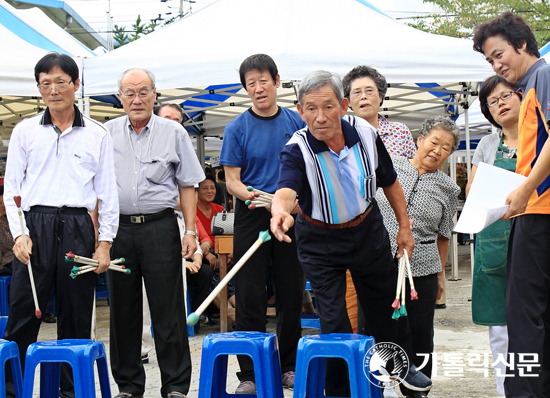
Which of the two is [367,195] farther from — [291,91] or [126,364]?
[291,91]

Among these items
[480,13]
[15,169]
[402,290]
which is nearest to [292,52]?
[15,169]

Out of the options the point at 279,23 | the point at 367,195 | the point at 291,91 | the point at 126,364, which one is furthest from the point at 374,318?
the point at 291,91

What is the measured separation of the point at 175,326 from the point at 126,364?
14.2 inches

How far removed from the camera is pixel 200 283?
5.88 m

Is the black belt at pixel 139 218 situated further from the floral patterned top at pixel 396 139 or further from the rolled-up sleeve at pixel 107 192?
the floral patterned top at pixel 396 139

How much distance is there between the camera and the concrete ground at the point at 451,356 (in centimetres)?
373

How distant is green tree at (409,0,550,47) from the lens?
19594 mm

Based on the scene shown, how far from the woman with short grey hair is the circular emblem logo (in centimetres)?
23

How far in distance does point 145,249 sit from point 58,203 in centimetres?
54

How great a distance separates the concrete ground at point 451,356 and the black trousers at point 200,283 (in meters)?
0.31

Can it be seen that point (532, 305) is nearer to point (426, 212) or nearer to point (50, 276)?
point (426, 212)

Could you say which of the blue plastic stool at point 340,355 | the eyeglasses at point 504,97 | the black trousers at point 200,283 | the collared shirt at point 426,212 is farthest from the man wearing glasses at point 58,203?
the black trousers at point 200,283

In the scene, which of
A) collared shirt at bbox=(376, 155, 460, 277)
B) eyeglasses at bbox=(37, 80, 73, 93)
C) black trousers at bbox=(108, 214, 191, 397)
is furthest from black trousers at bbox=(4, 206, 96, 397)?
collared shirt at bbox=(376, 155, 460, 277)

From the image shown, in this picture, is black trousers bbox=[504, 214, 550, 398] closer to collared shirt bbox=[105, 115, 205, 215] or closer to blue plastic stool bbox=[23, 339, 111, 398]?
blue plastic stool bbox=[23, 339, 111, 398]
